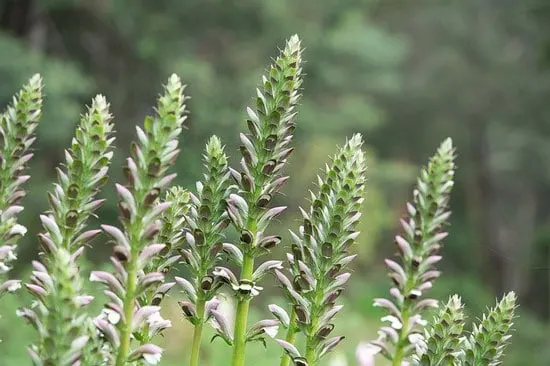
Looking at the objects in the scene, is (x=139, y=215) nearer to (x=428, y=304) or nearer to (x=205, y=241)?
(x=205, y=241)

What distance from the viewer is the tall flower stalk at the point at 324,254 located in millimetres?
1025

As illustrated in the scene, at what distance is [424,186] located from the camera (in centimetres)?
98

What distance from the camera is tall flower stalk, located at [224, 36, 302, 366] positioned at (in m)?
1.04

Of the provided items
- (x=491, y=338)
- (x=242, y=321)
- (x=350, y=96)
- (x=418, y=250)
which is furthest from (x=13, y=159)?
(x=350, y=96)

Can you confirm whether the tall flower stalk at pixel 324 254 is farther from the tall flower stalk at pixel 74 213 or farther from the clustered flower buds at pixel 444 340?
the tall flower stalk at pixel 74 213

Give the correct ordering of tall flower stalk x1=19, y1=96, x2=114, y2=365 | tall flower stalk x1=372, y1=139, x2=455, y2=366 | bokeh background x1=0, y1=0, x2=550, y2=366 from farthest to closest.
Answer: bokeh background x1=0, y1=0, x2=550, y2=366, tall flower stalk x1=372, y1=139, x2=455, y2=366, tall flower stalk x1=19, y1=96, x2=114, y2=365

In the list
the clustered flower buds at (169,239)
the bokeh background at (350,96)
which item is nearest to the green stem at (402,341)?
the clustered flower buds at (169,239)

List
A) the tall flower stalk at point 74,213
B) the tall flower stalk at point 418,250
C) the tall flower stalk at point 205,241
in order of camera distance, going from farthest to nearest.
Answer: the tall flower stalk at point 205,241, the tall flower stalk at point 418,250, the tall flower stalk at point 74,213

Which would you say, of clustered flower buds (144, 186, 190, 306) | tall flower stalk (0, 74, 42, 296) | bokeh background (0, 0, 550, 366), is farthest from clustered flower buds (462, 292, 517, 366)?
bokeh background (0, 0, 550, 366)

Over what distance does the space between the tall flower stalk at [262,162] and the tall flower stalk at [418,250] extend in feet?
0.60

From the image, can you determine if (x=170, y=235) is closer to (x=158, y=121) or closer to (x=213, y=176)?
(x=213, y=176)

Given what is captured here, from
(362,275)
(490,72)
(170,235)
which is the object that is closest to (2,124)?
(170,235)

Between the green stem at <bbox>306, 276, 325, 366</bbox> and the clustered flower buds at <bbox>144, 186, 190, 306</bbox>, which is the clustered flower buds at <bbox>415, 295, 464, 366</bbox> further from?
the clustered flower buds at <bbox>144, 186, 190, 306</bbox>

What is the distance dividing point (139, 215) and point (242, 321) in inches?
12.2
